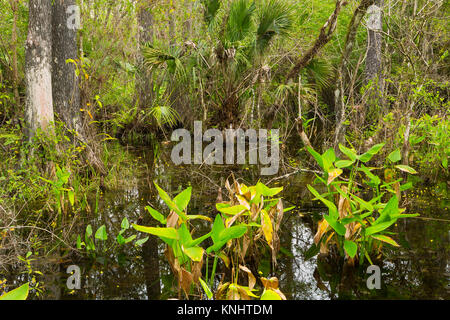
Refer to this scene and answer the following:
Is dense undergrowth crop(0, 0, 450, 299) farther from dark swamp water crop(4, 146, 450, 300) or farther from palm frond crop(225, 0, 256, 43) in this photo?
dark swamp water crop(4, 146, 450, 300)

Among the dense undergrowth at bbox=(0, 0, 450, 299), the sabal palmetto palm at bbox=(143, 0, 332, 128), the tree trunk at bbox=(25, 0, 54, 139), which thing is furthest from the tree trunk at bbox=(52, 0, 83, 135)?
the sabal palmetto palm at bbox=(143, 0, 332, 128)

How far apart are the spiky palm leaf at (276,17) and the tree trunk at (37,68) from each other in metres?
3.78

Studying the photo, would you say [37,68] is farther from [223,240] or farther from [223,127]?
[223,127]

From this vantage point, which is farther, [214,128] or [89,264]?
[214,128]

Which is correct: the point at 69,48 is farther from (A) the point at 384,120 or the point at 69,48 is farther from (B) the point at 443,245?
(B) the point at 443,245

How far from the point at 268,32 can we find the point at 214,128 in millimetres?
2407

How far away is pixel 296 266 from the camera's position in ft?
11.8

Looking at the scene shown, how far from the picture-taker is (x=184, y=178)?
6.55m

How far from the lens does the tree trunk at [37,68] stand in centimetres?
528

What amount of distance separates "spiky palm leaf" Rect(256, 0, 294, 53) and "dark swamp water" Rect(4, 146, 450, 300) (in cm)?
381

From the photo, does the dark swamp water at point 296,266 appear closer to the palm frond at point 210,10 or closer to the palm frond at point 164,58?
the palm frond at point 164,58

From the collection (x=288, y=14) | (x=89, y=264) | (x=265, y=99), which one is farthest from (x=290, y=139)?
(x=89, y=264)

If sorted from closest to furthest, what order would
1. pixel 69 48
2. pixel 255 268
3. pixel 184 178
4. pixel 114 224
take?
pixel 255 268 < pixel 114 224 < pixel 69 48 < pixel 184 178

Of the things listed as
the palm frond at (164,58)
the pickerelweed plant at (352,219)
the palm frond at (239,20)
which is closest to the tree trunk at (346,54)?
the pickerelweed plant at (352,219)
